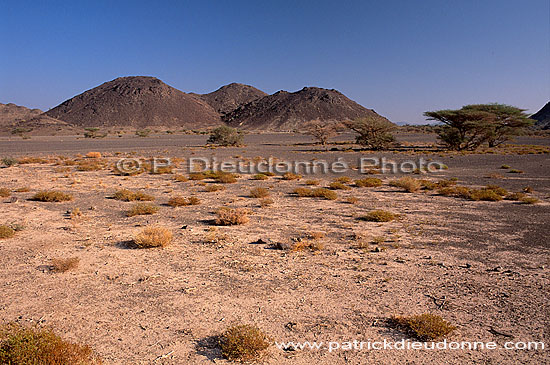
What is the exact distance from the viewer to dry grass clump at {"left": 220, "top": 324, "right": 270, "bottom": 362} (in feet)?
12.0

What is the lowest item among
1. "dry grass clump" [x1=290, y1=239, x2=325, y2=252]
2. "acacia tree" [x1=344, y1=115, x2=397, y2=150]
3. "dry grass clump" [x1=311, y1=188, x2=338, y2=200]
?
"dry grass clump" [x1=290, y1=239, x2=325, y2=252]

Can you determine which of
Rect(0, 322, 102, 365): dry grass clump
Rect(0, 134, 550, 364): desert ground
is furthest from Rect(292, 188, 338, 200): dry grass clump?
Rect(0, 322, 102, 365): dry grass clump

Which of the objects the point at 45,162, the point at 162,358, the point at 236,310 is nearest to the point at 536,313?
the point at 236,310

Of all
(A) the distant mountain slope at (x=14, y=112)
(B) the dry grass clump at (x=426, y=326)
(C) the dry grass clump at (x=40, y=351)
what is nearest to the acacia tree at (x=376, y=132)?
(B) the dry grass clump at (x=426, y=326)

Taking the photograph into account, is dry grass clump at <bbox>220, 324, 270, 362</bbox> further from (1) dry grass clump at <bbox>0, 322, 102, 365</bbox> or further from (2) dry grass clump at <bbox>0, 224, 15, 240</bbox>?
(2) dry grass clump at <bbox>0, 224, 15, 240</bbox>

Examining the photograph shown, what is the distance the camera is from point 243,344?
3.74 m

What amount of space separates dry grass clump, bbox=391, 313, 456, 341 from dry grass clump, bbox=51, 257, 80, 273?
17.2 feet

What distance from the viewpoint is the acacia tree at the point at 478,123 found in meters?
36.4

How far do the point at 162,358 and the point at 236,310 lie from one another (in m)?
1.20

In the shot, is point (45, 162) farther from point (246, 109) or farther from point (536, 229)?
point (246, 109)

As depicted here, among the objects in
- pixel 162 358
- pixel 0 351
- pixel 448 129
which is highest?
pixel 448 129

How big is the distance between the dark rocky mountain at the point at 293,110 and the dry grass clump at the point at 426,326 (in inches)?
5393

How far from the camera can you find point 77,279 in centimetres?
568

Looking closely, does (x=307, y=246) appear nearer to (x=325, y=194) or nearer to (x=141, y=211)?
Answer: (x=141, y=211)
